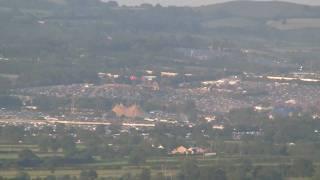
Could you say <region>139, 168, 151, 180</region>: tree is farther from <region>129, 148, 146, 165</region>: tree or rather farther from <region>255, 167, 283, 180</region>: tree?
<region>129, 148, 146, 165</region>: tree

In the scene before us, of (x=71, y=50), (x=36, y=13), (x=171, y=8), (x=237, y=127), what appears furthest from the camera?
(x=171, y=8)

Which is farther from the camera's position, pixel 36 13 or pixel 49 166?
pixel 36 13

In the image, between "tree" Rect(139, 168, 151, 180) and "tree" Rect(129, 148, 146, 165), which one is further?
"tree" Rect(129, 148, 146, 165)

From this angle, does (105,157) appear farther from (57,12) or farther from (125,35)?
(57,12)

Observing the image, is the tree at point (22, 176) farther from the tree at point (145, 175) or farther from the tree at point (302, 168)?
the tree at point (302, 168)

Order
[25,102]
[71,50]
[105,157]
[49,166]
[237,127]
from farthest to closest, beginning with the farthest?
[71,50] → [25,102] → [237,127] → [105,157] → [49,166]

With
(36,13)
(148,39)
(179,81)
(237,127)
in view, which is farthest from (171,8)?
(237,127)

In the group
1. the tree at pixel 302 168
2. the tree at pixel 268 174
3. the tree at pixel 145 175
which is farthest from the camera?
the tree at pixel 302 168

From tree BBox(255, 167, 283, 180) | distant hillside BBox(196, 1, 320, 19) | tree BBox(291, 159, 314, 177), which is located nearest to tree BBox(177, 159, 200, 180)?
tree BBox(255, 167, 283, 180)

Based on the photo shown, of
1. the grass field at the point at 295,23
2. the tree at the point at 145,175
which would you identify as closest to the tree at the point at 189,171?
the tree at the point at 145,175
